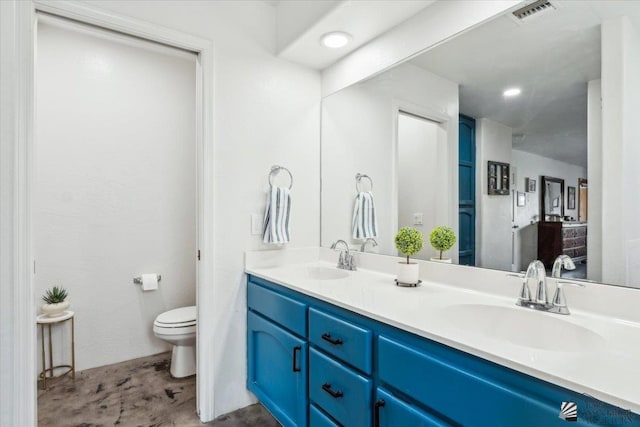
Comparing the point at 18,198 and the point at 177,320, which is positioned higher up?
the point at 18,198

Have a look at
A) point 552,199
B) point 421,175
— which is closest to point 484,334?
point 552,199

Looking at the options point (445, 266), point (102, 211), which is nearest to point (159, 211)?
point (102, 211)

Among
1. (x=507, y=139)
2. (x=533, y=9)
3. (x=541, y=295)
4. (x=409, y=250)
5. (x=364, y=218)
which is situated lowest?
(x=541, y=295)

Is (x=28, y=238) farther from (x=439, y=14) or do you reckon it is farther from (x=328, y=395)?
(x=439, y=14)

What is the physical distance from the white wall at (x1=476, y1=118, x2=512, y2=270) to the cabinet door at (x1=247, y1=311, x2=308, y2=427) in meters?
0.88

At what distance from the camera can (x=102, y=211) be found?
2.52m

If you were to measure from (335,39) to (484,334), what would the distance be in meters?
1.60

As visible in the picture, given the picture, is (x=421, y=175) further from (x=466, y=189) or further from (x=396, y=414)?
(x=396, y=414)

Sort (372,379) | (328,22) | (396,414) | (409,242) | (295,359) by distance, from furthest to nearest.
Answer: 1. (328,22)
2. (409,242)
3. (295,359)
4. (372,379)
5. (396,414)

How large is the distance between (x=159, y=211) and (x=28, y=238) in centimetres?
130

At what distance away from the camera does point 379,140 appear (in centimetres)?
202

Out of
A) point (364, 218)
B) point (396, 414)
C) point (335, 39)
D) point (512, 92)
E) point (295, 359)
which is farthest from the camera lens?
Answer: point (364, 218)

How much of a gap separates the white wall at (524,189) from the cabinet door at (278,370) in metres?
0.98

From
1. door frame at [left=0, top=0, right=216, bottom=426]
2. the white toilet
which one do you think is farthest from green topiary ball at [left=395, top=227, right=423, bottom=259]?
door frame at [left=0, top=0, right=216, bottom=426]
